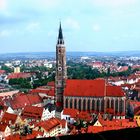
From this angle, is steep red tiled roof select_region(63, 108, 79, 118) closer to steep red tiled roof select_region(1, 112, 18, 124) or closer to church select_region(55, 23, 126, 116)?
church select_region(55, 23, 126, 116)

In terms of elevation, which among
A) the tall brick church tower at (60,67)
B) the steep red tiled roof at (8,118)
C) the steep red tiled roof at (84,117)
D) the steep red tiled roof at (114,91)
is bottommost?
the steep red tiled roof at (84,117)

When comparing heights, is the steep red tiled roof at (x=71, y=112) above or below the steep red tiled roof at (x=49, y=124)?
below

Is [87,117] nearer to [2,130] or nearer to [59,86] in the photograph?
[59,86]

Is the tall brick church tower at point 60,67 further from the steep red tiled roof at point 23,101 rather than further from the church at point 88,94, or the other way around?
the steep red tiled roof at point 23,101

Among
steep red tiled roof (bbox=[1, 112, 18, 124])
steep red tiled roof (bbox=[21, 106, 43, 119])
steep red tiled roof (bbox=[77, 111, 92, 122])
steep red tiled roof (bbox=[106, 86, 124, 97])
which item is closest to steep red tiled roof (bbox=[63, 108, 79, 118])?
steep red tiled roof (bbox=[77, 111, 92, 122])

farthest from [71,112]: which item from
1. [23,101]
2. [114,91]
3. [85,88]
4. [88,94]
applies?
[23,101]

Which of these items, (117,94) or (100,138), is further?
(117,94)

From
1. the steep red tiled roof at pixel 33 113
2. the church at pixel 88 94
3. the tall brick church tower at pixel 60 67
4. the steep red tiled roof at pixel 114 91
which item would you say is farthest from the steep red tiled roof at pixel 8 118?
the steep red tiled roof at pixel 114 91

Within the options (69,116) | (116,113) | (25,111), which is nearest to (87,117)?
(69,116)

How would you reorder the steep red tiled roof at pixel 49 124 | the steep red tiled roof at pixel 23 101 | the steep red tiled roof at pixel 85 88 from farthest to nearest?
the steep red tiled roof at pixel 23 101 → the steep red tiled roof at pixel 85 88 → the steep red tiled roof at pixel 49 124
